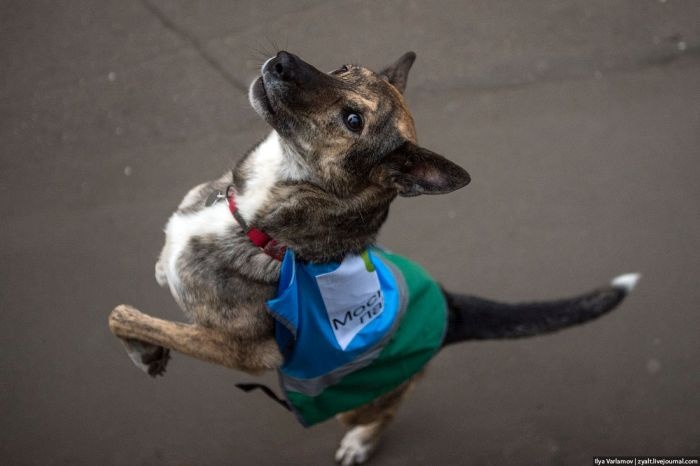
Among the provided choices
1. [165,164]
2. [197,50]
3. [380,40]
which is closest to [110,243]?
[165,164]

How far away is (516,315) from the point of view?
3234 mm

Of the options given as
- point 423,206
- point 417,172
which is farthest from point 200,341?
point 423,206

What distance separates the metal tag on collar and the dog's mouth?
1.52 ft

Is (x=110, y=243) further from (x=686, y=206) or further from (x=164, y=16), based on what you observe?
(x=686, y=206)

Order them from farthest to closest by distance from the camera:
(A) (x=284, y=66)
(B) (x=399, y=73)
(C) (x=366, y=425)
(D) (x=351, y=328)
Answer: (C) (x=366, y=425), (B) (x=399, y=73), (D) (x=351, y=328), (A) (x=284, y=66)

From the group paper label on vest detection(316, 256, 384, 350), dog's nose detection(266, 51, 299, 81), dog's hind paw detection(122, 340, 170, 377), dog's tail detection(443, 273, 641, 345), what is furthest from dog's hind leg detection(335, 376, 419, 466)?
dog's nose detection(266, 51, 299, 81)

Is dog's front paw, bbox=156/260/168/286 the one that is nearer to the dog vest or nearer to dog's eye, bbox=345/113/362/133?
the dog vest

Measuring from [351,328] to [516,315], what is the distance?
90 cm

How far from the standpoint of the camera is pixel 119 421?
3871 mm

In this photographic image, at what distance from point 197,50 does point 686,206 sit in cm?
393

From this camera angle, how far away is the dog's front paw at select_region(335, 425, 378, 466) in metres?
3.79

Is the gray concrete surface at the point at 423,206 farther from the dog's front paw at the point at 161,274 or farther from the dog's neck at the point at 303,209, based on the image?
the dog's neck at the point at 303,209

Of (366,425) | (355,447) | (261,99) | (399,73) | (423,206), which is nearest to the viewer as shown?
(261,99)

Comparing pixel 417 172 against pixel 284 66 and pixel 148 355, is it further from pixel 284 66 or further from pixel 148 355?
pixel 148 355
